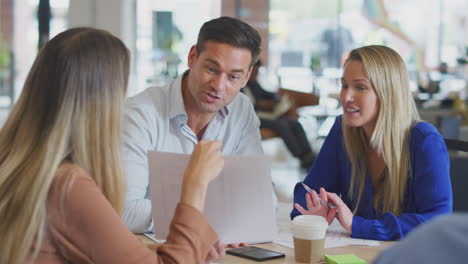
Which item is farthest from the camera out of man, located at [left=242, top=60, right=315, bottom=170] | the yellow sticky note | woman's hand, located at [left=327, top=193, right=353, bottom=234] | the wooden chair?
the wooden chair

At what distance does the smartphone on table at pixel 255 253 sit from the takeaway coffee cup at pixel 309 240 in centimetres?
6

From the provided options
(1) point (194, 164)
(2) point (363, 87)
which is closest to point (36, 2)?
(2) point (363, 87)

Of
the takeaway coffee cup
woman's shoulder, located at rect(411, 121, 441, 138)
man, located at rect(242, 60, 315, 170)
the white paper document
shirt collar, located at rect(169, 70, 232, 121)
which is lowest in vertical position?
man, located at rect(242, 60, 315, 170)

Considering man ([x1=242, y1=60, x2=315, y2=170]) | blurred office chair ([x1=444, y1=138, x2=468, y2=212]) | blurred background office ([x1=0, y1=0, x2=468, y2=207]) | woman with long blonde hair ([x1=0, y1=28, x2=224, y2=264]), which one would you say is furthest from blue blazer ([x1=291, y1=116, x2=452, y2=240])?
man ([x1=242, y1=60, x2=315, y2=170])

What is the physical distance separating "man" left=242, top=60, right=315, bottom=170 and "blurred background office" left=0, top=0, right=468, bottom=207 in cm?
27

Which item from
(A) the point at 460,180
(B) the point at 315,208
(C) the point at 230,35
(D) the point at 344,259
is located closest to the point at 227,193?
(D) the point at 344,259

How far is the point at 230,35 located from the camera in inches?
87.8

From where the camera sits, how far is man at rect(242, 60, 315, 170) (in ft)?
21.4

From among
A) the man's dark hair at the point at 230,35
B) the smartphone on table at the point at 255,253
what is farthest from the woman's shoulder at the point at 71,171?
the man's dark hair at the point at 230,35

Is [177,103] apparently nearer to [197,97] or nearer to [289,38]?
[197,97]

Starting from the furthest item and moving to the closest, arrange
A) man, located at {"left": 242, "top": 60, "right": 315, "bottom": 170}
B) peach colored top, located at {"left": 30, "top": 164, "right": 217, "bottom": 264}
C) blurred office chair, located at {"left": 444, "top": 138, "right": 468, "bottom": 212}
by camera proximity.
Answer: man, located at {"left": 242, "top": 60, "right": 315, "bottom": 170} → blurred office chair, located at {"left": 444, "top": 138, "right": 468, "bottom": 212} → peach colored top, located at {"left": 30, "top": 164, "right": 217, "bottom": 264}

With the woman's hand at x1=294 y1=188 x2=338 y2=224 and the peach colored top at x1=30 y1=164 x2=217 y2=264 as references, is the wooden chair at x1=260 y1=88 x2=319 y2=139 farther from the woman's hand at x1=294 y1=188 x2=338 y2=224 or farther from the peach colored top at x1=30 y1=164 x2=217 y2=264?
the peach colored top at x1=30 y1=164 x2=217 y2=264

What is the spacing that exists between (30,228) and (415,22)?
9.81 m

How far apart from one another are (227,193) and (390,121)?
794mm
